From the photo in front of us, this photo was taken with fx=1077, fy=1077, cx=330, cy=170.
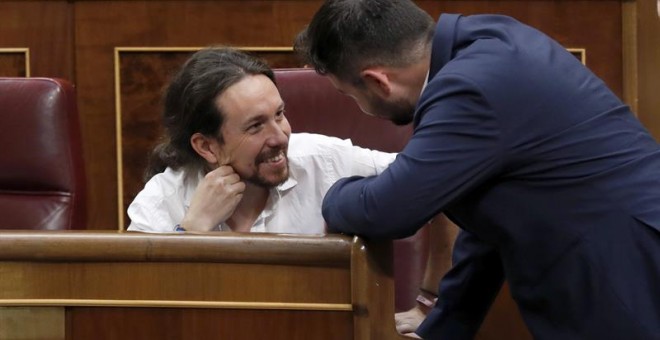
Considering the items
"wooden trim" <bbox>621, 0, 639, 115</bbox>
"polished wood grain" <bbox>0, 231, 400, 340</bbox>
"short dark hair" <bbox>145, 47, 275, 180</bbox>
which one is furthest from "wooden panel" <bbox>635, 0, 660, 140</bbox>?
"polished wood grain" <bbox>0, 231, 400, 340</bbox>

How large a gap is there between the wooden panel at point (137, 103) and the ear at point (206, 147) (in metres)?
0.75

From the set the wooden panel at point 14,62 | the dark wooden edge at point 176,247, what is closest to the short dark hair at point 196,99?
the dark wooden edge at point 176,247

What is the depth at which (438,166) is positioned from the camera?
1.06 m

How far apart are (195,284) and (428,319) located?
33 cm

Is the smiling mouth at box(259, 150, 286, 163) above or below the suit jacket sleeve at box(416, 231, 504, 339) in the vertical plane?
above

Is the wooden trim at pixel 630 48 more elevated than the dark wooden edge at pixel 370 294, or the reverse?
the wooden trim at pixel 630 48

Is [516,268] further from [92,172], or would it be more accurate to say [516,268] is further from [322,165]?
[92,172]

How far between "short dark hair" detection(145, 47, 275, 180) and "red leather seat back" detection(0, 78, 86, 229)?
12 cm

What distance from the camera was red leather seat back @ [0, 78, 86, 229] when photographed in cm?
162

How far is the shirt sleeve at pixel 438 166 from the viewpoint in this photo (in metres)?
1.06

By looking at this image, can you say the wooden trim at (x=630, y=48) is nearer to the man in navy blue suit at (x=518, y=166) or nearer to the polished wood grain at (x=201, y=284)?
the man in navy blue suit at (x=518, y=166)

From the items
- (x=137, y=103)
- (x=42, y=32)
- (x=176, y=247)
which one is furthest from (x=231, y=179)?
(x=42, y=32)

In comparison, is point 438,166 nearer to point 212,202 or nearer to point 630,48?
point 212,202

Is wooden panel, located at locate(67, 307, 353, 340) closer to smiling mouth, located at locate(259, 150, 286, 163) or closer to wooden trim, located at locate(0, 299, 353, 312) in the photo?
wooden trim, located at locate(0, 299, 353, 312)
